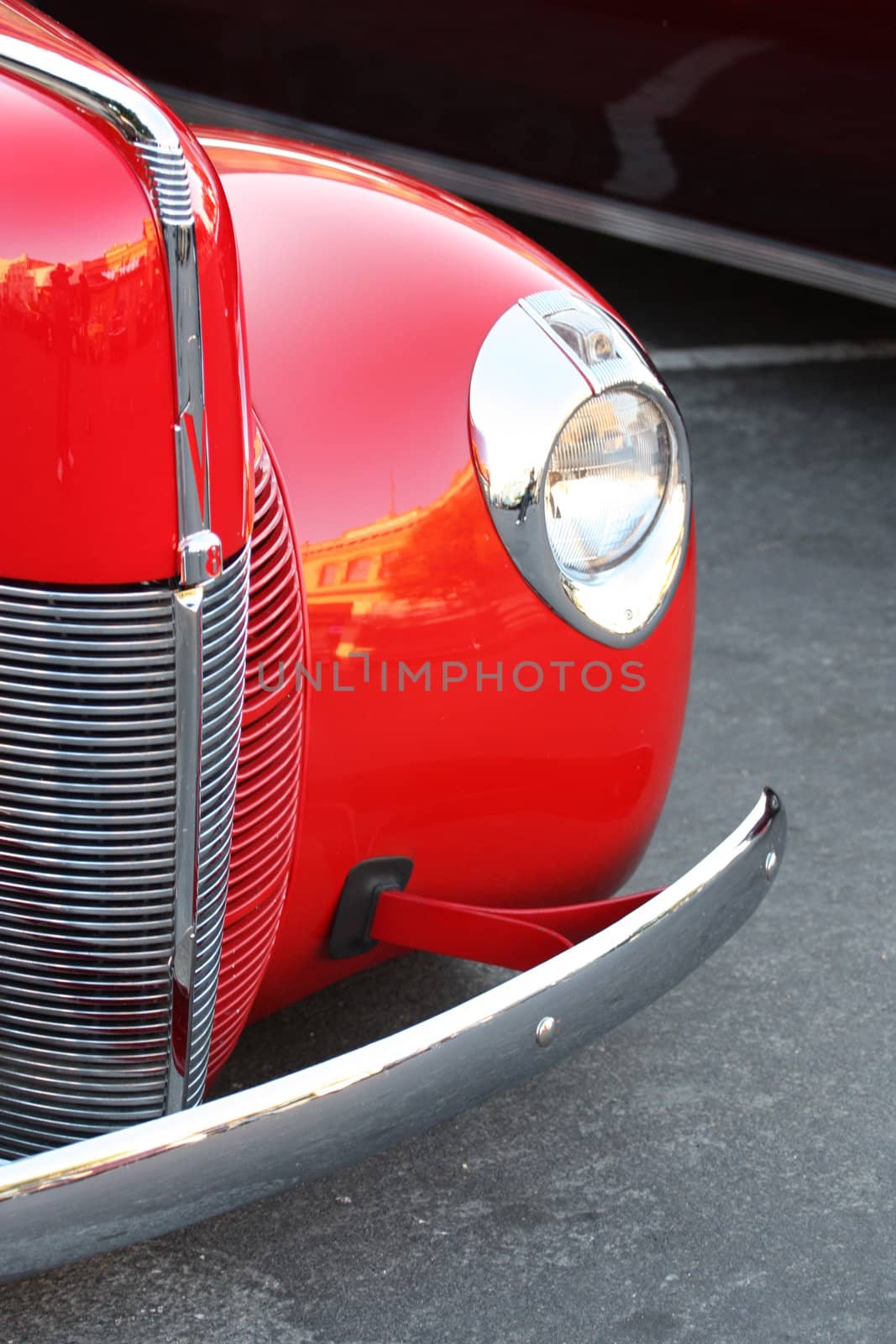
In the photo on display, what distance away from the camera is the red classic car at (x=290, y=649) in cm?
123

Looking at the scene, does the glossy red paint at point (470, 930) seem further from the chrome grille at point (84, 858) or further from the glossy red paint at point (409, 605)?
the chrome grille at point (84, 858)

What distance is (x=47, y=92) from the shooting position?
126 centimetres

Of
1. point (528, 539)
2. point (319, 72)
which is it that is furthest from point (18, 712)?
point (319, 72)

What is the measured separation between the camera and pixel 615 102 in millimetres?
4293

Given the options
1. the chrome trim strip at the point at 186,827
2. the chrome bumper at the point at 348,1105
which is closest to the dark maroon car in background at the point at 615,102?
the chrome bumper at the point at 348,1105

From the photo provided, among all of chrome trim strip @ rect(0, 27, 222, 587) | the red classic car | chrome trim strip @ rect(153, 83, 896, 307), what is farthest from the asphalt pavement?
chrome trim strip @ rect(153, 83, 896, 307)

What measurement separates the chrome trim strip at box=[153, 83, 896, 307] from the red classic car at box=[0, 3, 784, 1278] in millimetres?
2480

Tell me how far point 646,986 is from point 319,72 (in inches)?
149

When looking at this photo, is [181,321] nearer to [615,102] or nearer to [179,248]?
[179,248]

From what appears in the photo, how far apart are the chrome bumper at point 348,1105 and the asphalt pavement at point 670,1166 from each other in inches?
11.6

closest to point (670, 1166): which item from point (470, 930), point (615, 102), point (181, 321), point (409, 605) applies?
point (470, 930)

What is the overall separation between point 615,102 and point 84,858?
3.48 m

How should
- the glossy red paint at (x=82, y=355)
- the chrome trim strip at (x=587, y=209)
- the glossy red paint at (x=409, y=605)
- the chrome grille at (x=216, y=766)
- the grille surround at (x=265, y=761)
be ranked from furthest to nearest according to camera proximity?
the chrome trim strip at (x=587, y=209)
the glossy red paint at (x=409, y=605)
the grille surround at (x=265, y=761)
the chrome grille at (x=216, y=766)
the glossy red paint at (x=82, y=355)

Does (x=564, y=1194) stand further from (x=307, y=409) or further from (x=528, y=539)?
(x=307, y=409)
